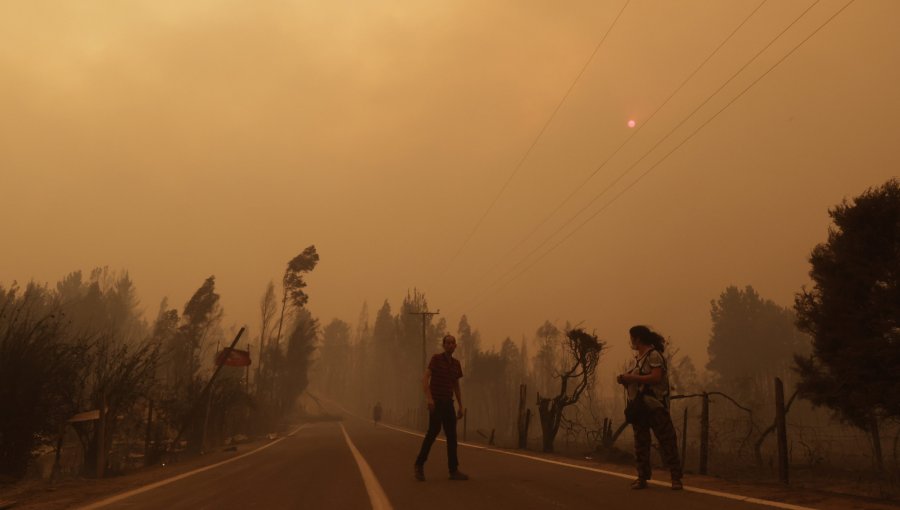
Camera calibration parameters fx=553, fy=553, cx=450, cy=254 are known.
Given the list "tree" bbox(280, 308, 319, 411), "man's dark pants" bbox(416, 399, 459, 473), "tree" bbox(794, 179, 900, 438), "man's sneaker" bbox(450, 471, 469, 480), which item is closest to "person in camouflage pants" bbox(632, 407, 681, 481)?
"man's sneaker" bbox(450, 471, 469, 480)

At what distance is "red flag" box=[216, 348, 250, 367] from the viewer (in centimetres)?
2067

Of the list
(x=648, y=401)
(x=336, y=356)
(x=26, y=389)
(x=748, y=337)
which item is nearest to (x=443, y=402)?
(x=648, y=401)

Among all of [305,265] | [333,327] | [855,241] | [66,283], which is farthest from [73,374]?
[333,327]

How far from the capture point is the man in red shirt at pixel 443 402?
739cm

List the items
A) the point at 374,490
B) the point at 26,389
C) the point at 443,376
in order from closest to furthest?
the point at 374,490, the point at 443,376, the point at 26,389

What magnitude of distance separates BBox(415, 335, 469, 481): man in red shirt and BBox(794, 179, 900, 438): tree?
58.2 feet

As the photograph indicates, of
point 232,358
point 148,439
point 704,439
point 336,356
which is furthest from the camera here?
point 336,356

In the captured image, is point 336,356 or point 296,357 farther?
point 336,356

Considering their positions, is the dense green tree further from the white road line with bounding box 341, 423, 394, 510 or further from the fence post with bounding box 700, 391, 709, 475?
the fence post with bounding box 700, 391, 709, 475

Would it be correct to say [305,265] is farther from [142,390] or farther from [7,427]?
[7,427]

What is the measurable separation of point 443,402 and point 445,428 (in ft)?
1.13

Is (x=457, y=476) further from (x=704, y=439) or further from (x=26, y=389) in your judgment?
(x=26, y=389)

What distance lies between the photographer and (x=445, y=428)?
297 inches

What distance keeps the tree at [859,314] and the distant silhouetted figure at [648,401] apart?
1674cm
